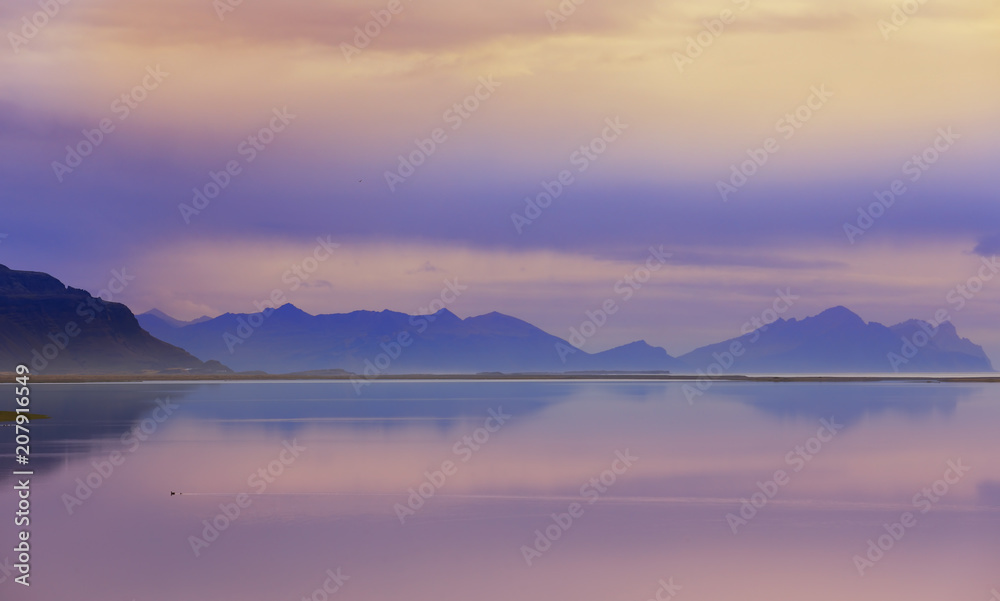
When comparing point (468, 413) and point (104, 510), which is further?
point (468, 413)

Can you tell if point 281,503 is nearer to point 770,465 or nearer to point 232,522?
point 232,522

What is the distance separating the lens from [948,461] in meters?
36.8

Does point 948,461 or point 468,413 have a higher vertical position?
point 468,413

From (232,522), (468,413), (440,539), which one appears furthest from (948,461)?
(468,413)

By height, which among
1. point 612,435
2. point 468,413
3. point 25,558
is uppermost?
point 468,413

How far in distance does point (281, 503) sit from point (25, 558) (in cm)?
758

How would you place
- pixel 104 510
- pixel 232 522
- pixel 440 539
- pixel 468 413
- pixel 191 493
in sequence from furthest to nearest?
pixel 468 413, pixel 191 493, pixel 104 510, pixel 232 522, pixel 440 539

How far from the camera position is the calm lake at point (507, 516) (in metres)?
18.9

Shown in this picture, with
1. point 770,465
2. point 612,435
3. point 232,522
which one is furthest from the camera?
point 612,435

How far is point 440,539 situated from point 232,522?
504cm

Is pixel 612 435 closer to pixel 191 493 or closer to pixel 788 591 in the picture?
pixel 191 493

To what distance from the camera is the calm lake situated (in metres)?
18.9

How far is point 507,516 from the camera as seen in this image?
82.8 ft

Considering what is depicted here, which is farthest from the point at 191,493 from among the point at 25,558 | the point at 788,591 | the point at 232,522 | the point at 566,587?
the point at 788,591
